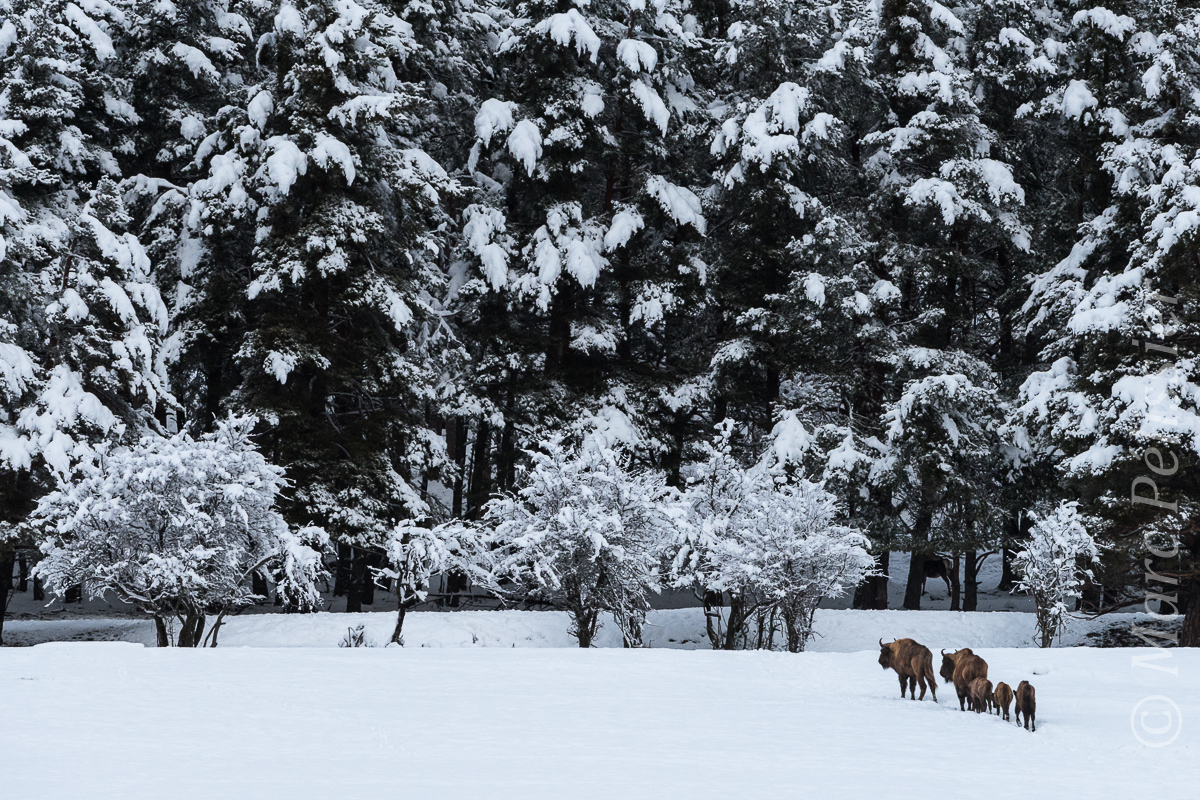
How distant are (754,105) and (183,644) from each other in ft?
56.4

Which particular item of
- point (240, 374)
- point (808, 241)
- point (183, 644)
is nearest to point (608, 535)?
point (183, 644)

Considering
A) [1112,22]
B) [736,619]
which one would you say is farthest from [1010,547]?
[1112,22]

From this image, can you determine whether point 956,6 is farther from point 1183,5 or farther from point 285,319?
point 285,319

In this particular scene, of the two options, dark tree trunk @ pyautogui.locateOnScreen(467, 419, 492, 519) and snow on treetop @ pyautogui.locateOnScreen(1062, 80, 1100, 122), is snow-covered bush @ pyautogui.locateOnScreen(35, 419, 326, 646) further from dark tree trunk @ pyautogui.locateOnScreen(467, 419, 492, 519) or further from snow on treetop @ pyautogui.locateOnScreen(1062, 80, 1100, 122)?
snow on treetop @ pyautogui.locateOnScreen(1062, 80, 1100, 122)

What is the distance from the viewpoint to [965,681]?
9.53m

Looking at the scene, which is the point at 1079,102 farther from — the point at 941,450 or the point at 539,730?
the point at 539,730

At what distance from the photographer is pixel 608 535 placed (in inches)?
639

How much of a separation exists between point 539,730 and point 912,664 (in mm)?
3776

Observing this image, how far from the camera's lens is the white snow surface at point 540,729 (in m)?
6.46

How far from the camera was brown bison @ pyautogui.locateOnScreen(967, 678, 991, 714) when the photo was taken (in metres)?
9.35

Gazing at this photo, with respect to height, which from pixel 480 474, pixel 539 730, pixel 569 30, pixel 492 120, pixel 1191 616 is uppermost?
pixel 569 30

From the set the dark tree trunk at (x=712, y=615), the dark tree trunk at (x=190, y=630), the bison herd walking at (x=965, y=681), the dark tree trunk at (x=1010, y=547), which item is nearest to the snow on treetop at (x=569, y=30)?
the dark tree trunk at (x=712, y=615)

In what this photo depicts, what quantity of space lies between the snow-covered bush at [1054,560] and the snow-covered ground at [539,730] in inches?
263

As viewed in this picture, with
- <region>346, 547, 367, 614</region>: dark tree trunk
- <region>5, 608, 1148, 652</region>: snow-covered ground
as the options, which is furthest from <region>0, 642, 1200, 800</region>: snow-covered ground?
<region>346, 547, 367, 614</region>: dark tree trunk
